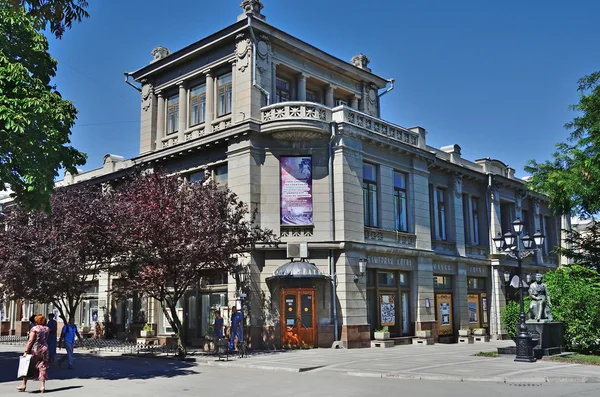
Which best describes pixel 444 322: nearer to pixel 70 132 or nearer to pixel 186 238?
pixel 186 238

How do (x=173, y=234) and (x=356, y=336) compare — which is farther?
(x=356, y=336)

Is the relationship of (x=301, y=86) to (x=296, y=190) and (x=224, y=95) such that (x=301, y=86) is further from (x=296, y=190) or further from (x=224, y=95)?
(x=296, y=190)

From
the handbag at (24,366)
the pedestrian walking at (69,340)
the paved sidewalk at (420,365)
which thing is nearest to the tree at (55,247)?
the pedestrian walking at (69,340)

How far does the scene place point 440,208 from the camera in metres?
33.8

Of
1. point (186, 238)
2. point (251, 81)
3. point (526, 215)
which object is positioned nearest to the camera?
Result: point (186, 238)

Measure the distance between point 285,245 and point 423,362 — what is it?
8.42m

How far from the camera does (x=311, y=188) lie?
1042 inches

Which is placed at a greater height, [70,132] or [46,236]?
[70,132]

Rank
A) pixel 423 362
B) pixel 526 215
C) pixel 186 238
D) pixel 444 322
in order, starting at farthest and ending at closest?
pixel 526 215, pixel 444 322, pixel 186 238, pixel 423 362

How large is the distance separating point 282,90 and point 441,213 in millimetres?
11413

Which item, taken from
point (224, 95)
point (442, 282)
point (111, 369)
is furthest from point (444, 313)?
point (111, 369)

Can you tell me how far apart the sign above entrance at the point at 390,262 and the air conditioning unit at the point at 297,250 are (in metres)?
3.48

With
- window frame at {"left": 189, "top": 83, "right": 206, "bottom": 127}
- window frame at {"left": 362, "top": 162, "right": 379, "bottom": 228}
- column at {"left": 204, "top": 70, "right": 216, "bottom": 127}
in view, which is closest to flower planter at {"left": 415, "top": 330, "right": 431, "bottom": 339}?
window frame at {"left": 362, "top": 162, "right": 379, "bottom": 228}

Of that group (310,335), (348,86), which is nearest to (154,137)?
(348,86)
